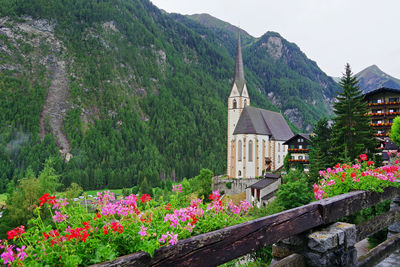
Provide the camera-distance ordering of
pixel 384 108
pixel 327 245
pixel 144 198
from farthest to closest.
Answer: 1. pixel 384 108
2. pixel 327 245
3. pixel 144 198

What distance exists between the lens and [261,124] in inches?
2377

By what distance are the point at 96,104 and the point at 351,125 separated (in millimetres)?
153832

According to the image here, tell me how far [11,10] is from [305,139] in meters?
188

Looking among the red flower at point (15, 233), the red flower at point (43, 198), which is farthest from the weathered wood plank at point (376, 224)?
the red flower at point (15, 233)

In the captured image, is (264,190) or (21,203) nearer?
(21,203)

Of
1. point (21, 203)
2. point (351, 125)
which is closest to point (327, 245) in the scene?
point (351, 125)

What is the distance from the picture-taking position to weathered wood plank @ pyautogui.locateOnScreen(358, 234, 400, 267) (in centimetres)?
420

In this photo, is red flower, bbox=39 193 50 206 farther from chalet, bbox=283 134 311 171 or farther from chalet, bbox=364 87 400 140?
chalet, bbox=283 134 311 171

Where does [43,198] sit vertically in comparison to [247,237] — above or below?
above

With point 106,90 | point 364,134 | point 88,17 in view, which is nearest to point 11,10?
point 88,17

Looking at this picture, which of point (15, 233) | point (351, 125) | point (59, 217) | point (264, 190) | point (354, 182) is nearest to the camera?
point (15, 233)

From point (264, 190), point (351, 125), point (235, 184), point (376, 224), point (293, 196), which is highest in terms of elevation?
point (351, 125)

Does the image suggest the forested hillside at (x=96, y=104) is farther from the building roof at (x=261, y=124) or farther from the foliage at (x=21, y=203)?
the foliage at (x=21, y=203)

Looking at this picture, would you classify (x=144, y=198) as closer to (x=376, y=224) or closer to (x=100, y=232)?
(x=100, y=232)
